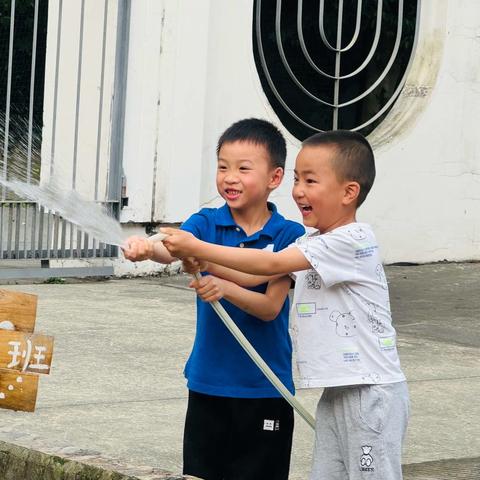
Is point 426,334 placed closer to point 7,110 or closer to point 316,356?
point 7,110

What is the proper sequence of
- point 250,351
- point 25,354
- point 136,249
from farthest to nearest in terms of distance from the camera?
point 25,354
point 250,351
point 136,249

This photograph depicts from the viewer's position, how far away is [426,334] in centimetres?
756

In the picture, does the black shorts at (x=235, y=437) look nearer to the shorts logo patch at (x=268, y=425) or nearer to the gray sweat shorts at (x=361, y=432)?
the shorts logo patch at (x=268, y=425)

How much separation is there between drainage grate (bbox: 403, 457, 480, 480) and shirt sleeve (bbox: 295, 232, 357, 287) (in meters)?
1.42

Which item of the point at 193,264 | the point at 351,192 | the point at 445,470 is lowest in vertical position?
the point at 445,470

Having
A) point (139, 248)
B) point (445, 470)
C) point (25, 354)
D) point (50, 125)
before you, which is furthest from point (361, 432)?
point (50, 125)

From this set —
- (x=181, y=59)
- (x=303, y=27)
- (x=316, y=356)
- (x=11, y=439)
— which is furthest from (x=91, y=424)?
(x=303, y=27)

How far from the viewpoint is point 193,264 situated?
134 inches

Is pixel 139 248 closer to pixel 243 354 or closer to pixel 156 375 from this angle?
pixel 243 354

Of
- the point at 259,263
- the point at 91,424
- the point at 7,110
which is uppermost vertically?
the point at 7,110

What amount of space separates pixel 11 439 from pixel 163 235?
2.48 ft

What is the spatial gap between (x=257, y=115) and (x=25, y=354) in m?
5.38

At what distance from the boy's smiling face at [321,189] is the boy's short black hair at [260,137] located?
0.20 meters

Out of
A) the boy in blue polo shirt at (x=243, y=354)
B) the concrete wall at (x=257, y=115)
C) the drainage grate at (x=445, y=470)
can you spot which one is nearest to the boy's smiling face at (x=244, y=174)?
the boy in blue polo shirt at (x=243, y=354)
